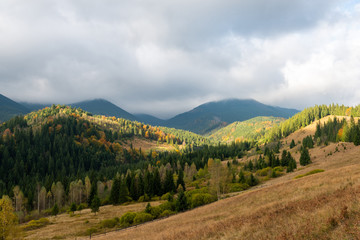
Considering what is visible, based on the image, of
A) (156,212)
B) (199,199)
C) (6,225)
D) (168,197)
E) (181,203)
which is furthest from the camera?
(168,197)

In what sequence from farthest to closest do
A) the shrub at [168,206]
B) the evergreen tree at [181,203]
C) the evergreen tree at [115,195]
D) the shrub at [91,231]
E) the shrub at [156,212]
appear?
the evergreen tree at [115,195], the shrub at [168,206], the evergreen tree at [181,203], the shrub at [156,212], the shrub at [91,231]

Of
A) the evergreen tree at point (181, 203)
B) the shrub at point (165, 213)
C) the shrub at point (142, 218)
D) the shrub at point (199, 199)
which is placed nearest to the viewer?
the shrub at point (142, 218)

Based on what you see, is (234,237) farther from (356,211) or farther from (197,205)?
(197,205)

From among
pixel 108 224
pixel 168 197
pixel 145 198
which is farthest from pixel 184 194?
pixel 145 198

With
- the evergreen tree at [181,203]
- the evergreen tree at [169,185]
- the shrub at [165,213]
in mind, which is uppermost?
the evergreen tree at [181,203]

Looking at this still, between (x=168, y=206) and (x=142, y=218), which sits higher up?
(x=168, y=206)

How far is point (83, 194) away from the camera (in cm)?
10156

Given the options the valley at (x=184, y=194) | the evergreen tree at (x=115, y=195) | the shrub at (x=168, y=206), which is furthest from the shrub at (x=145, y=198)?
the shrub at (x=168, y=206)

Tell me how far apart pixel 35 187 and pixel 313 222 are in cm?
12455

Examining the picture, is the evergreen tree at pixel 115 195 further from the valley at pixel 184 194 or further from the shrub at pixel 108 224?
the shrub at pixel 108 224

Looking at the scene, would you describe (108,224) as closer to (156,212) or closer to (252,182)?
(156,212)

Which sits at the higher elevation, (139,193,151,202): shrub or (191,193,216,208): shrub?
(191,193,216,208): shrub

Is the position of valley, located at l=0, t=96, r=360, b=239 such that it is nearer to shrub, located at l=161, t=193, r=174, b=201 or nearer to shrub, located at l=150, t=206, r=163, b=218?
shrub, located at l=150, t=206, r=163, b=218

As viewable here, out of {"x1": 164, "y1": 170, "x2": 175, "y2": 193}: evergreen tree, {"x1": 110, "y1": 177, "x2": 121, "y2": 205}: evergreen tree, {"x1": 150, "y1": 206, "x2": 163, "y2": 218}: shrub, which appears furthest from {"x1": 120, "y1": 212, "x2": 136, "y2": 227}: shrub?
{"x1": 164, "y1": 170, "x2": 175, "y2": 193}: evergreen tree
